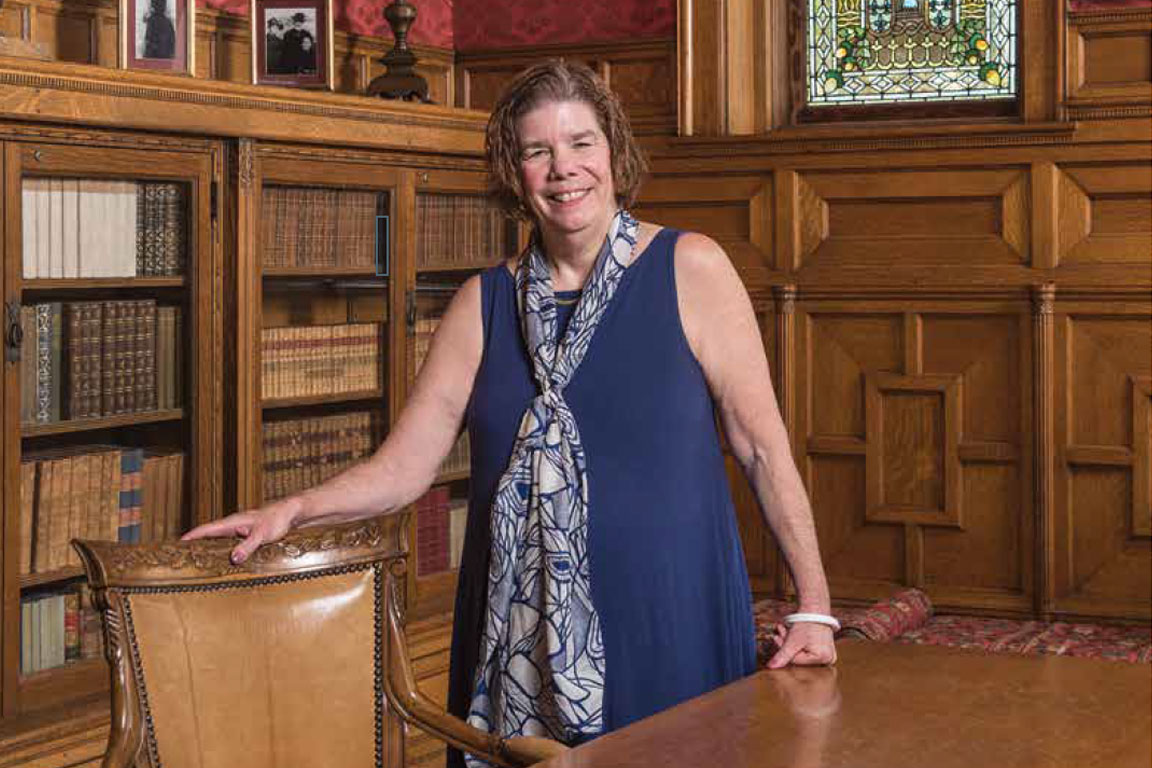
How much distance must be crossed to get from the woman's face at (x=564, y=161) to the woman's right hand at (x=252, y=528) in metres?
0.60

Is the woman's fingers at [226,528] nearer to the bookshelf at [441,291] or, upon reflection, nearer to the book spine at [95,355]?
the book spine at [95,355]

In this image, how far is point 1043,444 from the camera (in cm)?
523

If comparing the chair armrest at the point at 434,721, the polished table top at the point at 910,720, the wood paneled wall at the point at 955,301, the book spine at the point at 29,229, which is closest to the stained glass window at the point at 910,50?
the wood paneled wall at the point at 955,301

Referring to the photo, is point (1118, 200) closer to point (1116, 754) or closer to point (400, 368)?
point (400, 368)

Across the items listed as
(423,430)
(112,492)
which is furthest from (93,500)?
(423,430)

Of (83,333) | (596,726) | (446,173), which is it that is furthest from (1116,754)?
(446,173)

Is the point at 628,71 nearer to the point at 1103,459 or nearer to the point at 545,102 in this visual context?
the point at 1103,459

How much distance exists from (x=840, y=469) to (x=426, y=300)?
1466 mm

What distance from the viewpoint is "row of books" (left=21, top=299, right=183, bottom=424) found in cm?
405

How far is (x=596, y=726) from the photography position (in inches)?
101

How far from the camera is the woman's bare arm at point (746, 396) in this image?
8.36 feet

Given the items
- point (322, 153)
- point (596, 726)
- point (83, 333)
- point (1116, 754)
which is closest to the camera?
point (1116, 754)

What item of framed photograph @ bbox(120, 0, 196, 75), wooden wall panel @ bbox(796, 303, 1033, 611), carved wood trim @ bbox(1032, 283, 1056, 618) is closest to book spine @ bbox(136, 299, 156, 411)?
framed photograph @ bbox(120, 0, 196, 75)

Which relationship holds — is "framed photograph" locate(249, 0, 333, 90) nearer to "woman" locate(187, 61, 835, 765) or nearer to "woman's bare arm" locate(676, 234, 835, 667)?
"woman" locate(187, 61, 835, 765)
